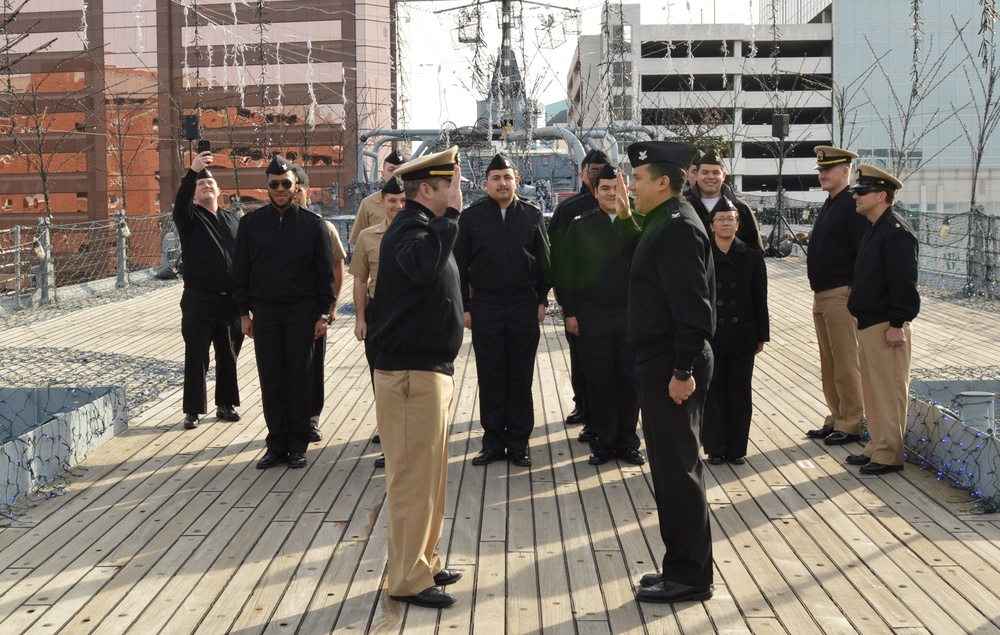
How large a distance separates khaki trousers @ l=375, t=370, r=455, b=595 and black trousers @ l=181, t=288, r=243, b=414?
3.73 m

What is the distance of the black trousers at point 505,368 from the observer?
22.2 ft

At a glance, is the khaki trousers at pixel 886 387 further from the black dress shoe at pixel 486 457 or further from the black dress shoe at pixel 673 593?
the black dress shoe at pixel 673 593

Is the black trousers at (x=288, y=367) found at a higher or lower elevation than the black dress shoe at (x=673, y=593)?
higher

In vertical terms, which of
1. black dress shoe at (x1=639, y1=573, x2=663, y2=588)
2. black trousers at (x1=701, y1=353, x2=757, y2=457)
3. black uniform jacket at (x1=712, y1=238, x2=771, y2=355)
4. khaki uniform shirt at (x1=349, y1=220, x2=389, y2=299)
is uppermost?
khaki uniform shirt at (x1=349, y1=220, x2=389, y2=299)

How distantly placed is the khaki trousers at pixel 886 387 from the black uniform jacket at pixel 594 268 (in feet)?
4.71

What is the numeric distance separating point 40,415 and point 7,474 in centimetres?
256

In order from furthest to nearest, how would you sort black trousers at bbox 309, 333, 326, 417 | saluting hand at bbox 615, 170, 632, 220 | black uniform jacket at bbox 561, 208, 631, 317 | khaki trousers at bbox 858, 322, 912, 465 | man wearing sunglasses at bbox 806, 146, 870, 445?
black trousers at bbox 309, 333, 326, 417
man wearing sunglasses at bbox 806, 146, 870, 445
black uniform jacket at bbox 561, 208, 631, 317
khaki trousers at bbox 858, 322, 912, 465
saluting hand at bbox 615, 170, 632, 220

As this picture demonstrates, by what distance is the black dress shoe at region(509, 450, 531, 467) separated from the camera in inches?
263

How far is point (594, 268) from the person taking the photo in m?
6.86

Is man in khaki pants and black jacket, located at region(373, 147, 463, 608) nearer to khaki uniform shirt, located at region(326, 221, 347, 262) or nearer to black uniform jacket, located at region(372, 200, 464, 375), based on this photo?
black uniform jacket, located at region(372, 200, 464, 375)

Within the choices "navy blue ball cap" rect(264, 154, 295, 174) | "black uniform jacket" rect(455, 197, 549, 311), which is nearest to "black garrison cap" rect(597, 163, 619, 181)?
"black uniform jacket" rect(455, 197, 549, 311)

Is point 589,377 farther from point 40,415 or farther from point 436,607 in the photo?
point 40,415

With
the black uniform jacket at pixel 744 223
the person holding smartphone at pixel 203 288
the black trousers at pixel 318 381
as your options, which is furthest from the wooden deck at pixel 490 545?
the black uniform jacket at pixel 744 223

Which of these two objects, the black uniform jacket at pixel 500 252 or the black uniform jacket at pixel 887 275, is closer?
the black uniform jacket at pixel 887 275
